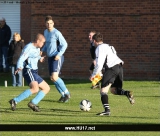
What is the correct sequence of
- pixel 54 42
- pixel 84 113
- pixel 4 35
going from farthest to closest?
pixel 4 35, pixel 54 42, pixel 84 113

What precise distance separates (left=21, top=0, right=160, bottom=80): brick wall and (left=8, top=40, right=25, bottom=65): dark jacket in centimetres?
200

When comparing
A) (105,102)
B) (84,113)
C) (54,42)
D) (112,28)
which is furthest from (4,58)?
(105,102)

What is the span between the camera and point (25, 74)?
46.0 feet

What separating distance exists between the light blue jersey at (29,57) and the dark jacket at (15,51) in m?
8.01

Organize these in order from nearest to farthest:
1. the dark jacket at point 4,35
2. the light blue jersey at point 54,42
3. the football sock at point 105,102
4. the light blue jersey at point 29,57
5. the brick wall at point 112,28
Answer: the football sock at point 105,102, the light blue jersey at point 29,57, the light blue jersey at point 54,42, the brick wall at point 112,28, the dark jacket at point 4,35

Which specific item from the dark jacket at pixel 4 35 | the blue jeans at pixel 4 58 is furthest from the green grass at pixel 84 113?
the dark jacket at pixel 4 35

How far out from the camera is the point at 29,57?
13.9 metres

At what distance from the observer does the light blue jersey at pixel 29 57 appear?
44.9 ft

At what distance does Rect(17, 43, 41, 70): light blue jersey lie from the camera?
1367 cm

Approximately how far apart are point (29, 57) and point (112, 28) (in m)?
9.92

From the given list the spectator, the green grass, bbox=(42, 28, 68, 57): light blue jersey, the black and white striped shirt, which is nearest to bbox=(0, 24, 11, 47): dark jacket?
the spectator

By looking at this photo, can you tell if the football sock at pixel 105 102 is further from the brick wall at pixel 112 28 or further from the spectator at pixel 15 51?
the brick wall at pixel 112 28

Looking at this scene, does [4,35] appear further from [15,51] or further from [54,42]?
[54,42]

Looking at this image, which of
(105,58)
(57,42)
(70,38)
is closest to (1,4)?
(70,38)
